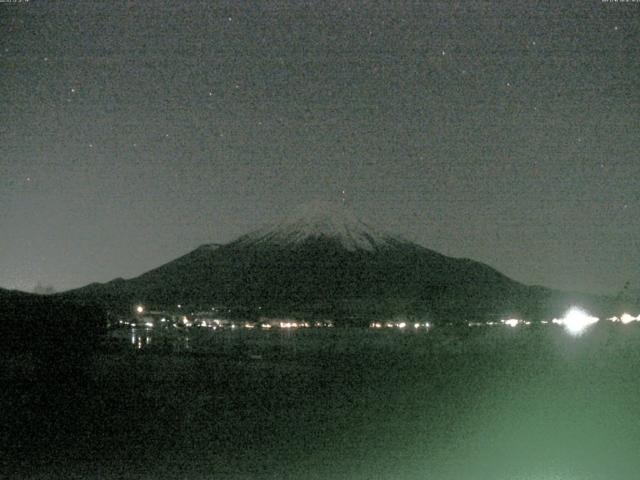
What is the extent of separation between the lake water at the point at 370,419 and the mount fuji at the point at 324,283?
51225 millimetres

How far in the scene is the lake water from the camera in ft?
35.0

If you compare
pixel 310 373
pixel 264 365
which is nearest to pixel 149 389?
pixel 310 373

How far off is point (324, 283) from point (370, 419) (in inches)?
3496

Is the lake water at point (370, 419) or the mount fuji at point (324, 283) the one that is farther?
the mount fuji at point (324, 283)

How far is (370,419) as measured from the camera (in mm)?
13914

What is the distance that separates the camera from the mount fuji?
85.6 meters

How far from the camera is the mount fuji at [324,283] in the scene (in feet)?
281

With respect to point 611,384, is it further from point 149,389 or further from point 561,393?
point 149,389

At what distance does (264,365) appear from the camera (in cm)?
2395

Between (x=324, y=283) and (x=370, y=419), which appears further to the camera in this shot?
(x=324, y=283)

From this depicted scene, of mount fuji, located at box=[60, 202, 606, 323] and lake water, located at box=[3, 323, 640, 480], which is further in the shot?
mount fuji, located at box=[60, 202, 606, 323]

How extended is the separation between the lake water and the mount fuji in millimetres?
51225

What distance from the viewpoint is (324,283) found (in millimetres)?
102688

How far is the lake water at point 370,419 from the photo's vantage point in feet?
35.0
